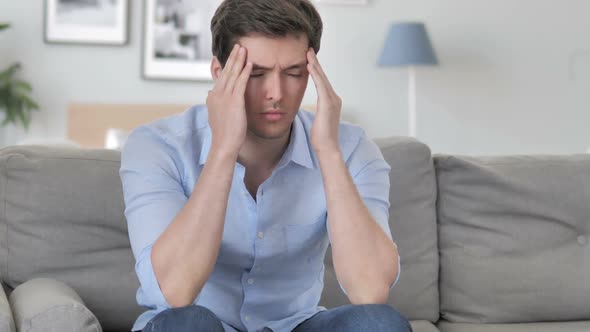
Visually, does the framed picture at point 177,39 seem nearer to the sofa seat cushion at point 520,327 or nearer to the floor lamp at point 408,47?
the floor lamp at point 408,47

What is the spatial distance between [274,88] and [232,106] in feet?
0.29

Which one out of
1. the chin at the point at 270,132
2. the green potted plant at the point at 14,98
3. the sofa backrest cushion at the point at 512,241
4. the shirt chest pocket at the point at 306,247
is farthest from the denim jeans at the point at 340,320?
the green potted plant at the point at 14,98

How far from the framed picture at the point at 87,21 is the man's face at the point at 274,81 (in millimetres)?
3911

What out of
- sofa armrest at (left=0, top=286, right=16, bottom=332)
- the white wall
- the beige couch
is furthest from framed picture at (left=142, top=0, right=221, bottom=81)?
sofa armrest at (left=0, top=286, right=16, bottom=332)

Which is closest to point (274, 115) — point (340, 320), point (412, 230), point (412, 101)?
point (340, 320)

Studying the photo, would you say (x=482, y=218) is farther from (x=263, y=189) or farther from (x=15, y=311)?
(x=15, y=311)

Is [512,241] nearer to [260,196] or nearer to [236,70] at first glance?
[260,196]

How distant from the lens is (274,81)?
173 centimetres

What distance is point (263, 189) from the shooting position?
185 centimetres

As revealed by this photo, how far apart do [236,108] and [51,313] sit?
52 centimetres

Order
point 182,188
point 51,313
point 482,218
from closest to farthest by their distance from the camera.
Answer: point 51,313
point 182,188
point 482,218

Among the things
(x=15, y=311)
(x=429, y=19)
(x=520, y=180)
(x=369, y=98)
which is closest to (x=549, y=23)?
(x=429, y=19)

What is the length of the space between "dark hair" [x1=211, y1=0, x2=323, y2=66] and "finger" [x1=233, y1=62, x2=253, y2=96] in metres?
0.07

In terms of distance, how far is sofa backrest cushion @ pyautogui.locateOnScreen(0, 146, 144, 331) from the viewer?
6.81 ft
